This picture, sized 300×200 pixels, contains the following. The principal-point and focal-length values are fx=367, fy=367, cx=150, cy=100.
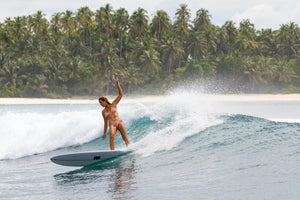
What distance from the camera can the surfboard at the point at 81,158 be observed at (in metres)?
7.68

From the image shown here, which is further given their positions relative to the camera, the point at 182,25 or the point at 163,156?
the point at 182,25

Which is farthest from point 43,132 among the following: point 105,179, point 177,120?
point 105,179

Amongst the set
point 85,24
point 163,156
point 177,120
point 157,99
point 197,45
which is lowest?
point 163,156

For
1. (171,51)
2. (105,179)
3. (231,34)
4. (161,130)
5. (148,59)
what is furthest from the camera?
(231,34)

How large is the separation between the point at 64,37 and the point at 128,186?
6465 centimetres

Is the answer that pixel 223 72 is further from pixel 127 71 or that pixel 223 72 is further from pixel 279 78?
pixel 127 71

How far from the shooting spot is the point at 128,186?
6.19 meters

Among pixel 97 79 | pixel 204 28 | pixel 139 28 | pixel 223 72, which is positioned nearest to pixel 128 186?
pixel 97 79

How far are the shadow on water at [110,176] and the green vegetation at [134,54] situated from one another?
4959 centimetres

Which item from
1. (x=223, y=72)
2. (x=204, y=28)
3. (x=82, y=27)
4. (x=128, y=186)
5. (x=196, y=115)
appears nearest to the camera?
(x=128, y=186)

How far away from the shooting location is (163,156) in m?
8.32

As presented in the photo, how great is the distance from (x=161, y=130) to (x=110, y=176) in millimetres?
4084

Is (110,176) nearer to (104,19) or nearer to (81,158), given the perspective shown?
(81,158)

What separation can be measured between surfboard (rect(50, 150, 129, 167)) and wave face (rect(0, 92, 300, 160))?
1035 mm
